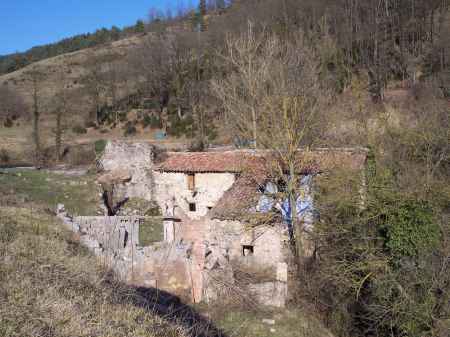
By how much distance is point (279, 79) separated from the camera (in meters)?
23.9

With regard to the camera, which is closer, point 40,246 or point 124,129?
point 40,246

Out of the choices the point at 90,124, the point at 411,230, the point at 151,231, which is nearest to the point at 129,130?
the point at 90,124

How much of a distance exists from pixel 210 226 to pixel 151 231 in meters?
4.37

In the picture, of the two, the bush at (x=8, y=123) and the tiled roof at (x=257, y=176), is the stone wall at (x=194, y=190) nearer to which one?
the tiled roof at (x=257, y=176)

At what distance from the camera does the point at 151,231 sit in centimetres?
1939

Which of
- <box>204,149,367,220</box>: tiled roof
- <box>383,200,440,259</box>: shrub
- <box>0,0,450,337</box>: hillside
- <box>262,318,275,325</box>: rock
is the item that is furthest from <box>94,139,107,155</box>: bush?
<box>383,200,440,259</box>: shrub

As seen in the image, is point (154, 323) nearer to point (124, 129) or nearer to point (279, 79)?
point (279, 79)

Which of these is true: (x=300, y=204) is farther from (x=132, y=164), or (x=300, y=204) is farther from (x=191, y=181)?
(x=132, y=164)

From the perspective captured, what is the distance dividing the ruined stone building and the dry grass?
11.5ft

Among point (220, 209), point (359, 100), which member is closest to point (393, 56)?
point (359, 100)

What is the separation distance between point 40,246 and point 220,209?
28.4ft

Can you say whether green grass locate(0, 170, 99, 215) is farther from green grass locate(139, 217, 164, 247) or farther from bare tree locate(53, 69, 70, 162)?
bare tree locate(53, 69, 70, 162)

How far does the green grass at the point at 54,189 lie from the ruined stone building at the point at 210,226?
5.12 ft

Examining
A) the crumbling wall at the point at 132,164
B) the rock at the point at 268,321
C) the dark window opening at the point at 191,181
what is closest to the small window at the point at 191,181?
the dark window opening at the point at 191,181
